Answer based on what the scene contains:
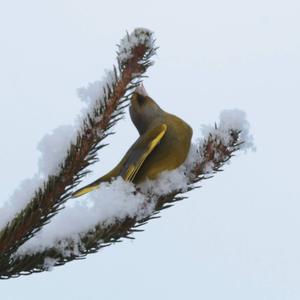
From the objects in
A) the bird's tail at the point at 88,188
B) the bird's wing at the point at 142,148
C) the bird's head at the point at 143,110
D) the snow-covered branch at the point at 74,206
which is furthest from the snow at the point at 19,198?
the bird's head at the point at 143,110

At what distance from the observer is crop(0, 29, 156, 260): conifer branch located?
156 cm

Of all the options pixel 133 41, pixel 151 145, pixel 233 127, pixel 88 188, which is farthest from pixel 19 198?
pixel 151 145

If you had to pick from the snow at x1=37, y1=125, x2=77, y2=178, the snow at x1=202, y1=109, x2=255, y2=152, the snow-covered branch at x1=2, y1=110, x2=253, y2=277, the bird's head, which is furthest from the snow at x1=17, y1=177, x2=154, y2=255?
the bird's head

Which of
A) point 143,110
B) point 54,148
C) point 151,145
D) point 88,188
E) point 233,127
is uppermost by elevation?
point 143,110

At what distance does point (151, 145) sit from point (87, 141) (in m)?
0.98

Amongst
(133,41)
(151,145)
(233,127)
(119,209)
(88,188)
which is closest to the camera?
(133,41)

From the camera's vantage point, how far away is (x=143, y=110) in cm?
274

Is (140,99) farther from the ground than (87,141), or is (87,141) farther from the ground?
(140,99)

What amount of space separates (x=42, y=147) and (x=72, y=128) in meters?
0.11

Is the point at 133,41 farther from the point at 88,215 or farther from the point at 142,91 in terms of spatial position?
the point at 142,91

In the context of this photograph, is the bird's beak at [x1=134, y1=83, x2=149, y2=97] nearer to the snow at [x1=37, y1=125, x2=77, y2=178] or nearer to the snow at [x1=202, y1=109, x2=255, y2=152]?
the snow at [x1=202, y1=109, x2=255, y2=152]

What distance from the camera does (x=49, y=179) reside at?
1.59m

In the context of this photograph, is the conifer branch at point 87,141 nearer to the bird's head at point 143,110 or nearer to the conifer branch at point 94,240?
the conifer branch at point 94,240

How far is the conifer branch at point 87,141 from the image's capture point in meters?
1.56
